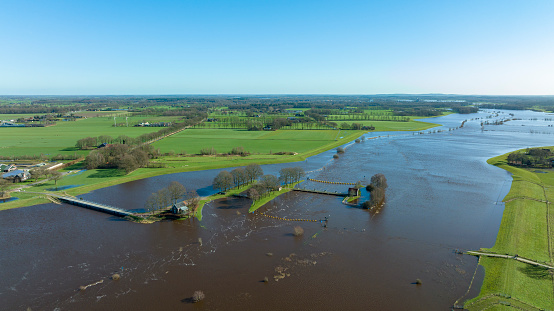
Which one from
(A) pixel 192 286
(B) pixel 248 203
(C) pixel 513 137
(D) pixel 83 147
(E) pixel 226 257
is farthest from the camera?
(C) pixel 513 137

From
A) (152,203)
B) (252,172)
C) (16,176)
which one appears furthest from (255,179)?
(16,176)

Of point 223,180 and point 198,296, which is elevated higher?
point 223,180

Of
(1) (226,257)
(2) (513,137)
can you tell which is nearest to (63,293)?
(1) (226,257)

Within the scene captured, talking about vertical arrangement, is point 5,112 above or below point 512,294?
above

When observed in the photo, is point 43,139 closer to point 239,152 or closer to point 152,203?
point 239,152

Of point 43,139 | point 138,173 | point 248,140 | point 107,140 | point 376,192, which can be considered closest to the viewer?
point 376,192

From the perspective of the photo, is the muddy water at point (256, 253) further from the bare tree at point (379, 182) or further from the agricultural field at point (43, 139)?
the agricultural field at point (43, 139)

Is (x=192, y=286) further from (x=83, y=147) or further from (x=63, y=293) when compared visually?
(x=83, y=147)
